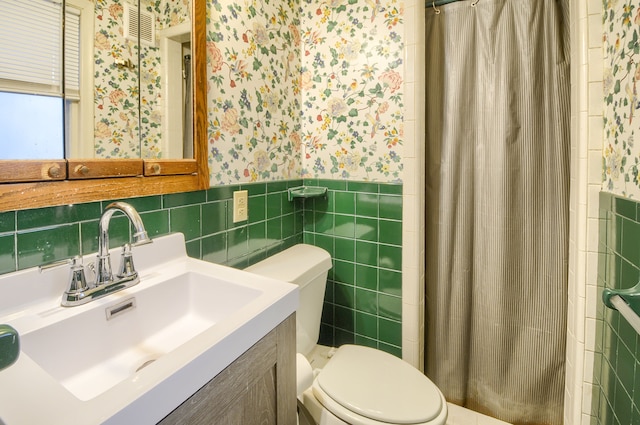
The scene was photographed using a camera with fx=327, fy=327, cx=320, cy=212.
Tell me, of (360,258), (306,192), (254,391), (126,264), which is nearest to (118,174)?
(126,264)

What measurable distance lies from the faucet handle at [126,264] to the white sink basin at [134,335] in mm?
46

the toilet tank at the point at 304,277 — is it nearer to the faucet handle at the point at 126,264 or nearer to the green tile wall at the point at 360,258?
the green tile wall at the point at 360,258

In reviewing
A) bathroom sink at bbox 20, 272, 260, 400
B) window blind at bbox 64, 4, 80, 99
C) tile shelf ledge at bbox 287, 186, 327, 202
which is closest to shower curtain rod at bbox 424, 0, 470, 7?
tile shelf ledge at bbox 287, 186, 327, 202

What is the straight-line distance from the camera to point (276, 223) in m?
1.50

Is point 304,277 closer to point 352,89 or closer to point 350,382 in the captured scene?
A: point 350,382

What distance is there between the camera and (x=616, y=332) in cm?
94

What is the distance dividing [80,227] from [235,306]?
435 millimetres

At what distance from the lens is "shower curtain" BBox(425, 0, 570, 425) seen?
1286mm

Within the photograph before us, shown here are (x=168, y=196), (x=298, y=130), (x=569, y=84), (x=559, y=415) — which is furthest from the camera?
(x=298, y=130)

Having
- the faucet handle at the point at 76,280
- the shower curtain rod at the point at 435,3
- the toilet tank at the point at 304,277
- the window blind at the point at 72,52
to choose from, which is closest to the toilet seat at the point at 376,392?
the toilet tank at the point at 304,277

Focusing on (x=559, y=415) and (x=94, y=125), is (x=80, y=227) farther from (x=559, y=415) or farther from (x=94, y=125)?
(x=559, y=415)

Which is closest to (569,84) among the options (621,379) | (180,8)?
(621,379)

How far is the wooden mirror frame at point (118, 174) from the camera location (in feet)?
2.29

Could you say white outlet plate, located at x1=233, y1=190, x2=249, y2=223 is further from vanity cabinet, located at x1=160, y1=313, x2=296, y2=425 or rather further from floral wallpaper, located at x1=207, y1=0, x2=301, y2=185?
vanity cabinet, located at x1=160, y1=313, x2=296, y2=425
